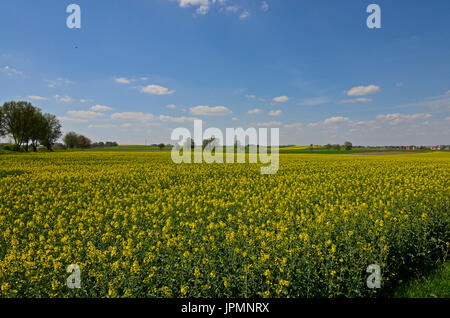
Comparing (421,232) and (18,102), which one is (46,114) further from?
(421,232)

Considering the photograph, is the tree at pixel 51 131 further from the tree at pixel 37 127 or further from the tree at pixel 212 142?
the tree at pixel 212 142

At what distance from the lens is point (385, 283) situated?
485 centimetres

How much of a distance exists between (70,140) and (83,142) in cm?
1316

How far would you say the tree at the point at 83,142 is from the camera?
120 metres

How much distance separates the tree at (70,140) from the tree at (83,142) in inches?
131

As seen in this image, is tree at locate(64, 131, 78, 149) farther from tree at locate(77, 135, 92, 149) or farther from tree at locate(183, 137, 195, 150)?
tree at locate(183, 137, 195, 150)

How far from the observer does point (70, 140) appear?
112 m

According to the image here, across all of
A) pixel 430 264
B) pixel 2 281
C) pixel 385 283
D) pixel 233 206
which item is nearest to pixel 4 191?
pixel 2 281

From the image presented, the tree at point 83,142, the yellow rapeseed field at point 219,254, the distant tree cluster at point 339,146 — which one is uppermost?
the tree at point 83,142

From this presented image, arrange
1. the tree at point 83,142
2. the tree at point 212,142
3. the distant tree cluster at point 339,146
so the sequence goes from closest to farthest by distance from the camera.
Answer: the tree at point 212,142 < the distant tree cluster at point 339,146 < the tree at point 83,142

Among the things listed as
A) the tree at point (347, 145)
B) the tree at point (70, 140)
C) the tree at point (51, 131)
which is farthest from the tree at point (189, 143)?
the tree at point (347, 145)

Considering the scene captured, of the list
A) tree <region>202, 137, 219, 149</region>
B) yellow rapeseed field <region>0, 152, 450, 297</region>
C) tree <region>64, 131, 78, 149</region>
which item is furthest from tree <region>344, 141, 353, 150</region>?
tree <region>64, 131, 78, 149</region>

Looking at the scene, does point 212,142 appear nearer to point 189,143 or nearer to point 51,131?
point 189,143
